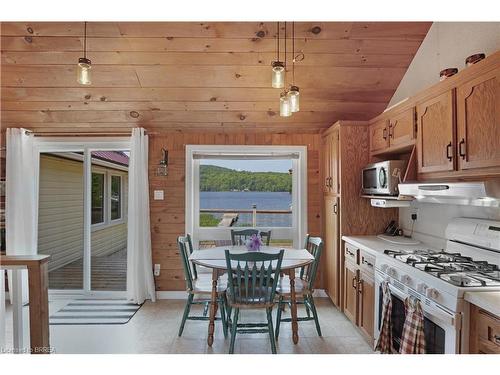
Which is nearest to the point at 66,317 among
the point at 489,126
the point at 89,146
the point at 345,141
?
the point at 89,146

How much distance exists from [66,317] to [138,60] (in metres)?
2.76

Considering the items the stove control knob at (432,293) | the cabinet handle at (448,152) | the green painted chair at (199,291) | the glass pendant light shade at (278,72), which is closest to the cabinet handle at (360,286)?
the stove control knob at (432,293)

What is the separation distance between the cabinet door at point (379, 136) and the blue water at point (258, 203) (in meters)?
1.34

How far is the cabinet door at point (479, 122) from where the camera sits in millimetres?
1812

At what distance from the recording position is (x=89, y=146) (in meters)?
4.15

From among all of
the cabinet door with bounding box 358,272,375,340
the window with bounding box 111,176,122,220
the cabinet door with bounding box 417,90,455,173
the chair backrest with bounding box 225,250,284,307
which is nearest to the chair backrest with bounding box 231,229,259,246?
the chair backrest with bounding box 225,250,284,307

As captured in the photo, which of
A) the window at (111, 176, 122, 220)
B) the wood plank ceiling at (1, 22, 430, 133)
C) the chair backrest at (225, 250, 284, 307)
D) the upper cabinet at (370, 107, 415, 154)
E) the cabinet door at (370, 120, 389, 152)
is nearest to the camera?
the chair backrest at (225, 250, 284, 307)

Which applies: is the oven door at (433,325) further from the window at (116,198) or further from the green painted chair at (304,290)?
the window at (116,198)

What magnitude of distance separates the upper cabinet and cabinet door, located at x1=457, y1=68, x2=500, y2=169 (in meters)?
0.58

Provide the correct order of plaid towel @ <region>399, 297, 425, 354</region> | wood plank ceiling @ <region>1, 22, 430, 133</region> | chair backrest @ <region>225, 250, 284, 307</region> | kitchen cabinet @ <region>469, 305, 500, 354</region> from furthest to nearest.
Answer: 1. wood plank ceiling @ <region>1, 22, 430, 133</region>
2. chair backrest @ <region>225, 250, 284, 307</region>
3. plaid towel @ <region>399, 297, 425, 354</region>
4. kitchen cabinet @ <region>469, 305, 500, 354</region>

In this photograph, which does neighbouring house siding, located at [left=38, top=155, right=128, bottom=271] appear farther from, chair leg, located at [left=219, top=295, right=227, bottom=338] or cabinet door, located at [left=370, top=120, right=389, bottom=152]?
cabinet door, located at [left=370, top=120, right=389, bottom=152]

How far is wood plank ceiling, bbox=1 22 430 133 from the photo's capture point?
2934mm

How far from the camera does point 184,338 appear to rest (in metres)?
3.04
